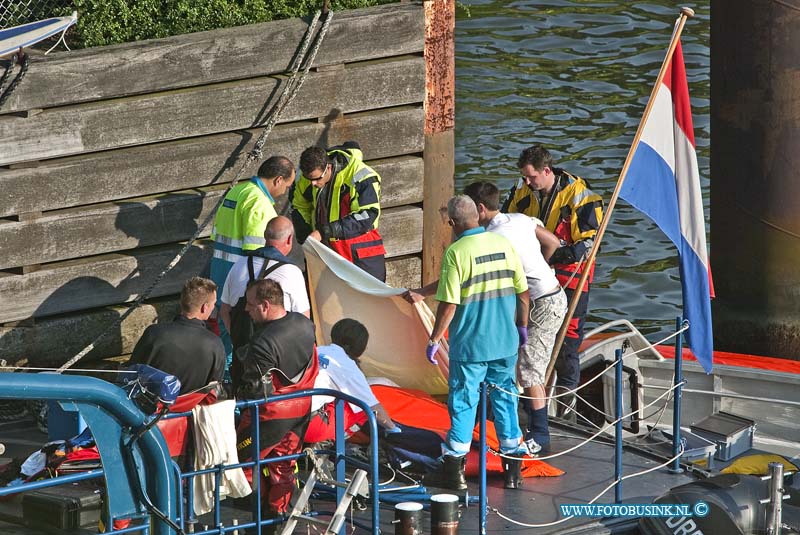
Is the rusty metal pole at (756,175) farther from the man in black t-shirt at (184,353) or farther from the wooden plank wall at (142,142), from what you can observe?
the man in black t-shirt at (184,353)

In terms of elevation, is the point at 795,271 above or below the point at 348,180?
below

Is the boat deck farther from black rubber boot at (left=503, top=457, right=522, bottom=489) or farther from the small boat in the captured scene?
the small boat

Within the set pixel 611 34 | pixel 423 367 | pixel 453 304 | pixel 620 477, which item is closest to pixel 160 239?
pixel 423 367

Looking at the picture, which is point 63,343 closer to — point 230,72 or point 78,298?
point 78,298

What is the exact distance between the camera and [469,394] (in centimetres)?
878

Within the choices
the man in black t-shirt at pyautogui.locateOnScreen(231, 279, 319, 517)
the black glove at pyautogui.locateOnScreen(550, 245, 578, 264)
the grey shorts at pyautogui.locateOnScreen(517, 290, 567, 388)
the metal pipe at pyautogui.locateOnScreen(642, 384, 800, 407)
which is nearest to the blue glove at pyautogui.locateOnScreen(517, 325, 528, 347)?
the grey shorts at pyautogui.locateOnScreen(517, 290, 567, 388)

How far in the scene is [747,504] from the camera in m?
8.06

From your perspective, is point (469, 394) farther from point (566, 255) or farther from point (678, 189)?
point (678, 189)

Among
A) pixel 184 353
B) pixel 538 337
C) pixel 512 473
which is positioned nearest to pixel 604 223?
pixel 538 337

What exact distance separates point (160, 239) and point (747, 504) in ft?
17.6

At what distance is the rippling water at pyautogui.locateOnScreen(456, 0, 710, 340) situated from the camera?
18375 millimetres

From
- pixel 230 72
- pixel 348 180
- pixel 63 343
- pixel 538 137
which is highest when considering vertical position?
pixel 230 72

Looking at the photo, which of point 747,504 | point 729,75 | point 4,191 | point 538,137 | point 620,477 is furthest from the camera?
point 538,137

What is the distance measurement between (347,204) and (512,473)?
2.91 meters
